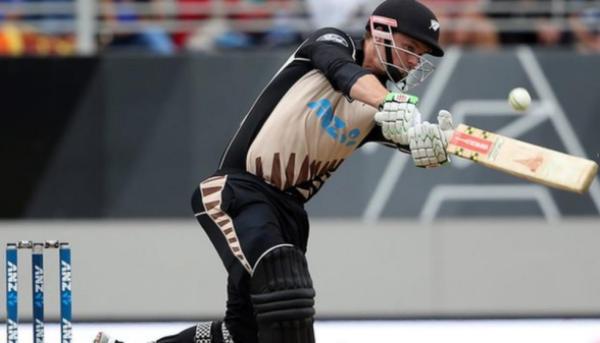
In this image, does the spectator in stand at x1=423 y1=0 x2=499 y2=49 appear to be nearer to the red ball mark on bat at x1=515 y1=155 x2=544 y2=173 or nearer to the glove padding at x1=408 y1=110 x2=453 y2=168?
the glove padding at x1=408 y1=110 x2=453 y2=168

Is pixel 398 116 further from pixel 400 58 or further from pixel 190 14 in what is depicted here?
pixel 190 14

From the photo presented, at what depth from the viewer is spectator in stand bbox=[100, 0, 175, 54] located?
31.2 feet

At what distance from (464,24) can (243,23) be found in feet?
4.79

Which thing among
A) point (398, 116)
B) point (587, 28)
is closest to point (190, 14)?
point (587, 28)

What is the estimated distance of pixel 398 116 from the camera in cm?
471

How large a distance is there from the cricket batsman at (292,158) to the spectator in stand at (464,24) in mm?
4067

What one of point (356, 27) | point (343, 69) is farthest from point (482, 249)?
point (343, 69)

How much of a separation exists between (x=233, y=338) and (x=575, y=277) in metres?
4.24

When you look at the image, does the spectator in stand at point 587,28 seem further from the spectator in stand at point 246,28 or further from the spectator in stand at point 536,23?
the spectator in stand at point 246,28

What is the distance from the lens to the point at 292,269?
5059 mm

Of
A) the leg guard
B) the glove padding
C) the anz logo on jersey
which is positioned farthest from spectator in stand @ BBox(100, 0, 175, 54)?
the glove padding

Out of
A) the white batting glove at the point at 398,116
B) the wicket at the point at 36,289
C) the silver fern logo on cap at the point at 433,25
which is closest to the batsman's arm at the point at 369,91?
the white batting glove at the point at 398,116

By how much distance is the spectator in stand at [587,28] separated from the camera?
9406 millimetres

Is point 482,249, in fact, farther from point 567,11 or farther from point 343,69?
point 343,69
